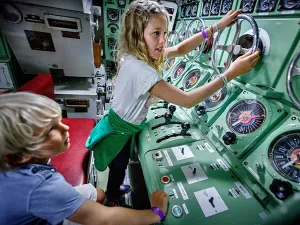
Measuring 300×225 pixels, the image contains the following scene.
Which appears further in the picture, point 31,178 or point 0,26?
point 0,26

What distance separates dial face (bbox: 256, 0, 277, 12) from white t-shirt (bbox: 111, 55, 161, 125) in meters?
1.18

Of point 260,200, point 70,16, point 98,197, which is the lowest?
point 98,197

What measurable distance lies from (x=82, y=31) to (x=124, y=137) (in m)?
1.54

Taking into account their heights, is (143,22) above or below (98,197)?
above

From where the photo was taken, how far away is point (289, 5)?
3.95 ft

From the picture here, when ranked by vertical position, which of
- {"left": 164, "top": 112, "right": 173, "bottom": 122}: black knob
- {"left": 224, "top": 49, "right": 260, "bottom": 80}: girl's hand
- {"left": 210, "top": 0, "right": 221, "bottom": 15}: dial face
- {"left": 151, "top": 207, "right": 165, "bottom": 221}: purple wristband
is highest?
{"left": 210, "top": 0, "right": 221, "bottom": 15}: dial face

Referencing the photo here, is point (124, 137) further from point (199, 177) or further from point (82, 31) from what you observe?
point (82, 31)

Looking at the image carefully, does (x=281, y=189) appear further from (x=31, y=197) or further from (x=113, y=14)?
(x=113, y=14)

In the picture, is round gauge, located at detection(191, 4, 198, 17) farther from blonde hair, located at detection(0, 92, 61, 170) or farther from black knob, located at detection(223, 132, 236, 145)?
blonde hair, located at detection(0, 92, 61, 170)

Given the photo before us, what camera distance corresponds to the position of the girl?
1089mm

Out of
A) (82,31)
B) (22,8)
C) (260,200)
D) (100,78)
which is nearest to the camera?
(260,200)

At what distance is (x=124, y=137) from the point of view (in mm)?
1506

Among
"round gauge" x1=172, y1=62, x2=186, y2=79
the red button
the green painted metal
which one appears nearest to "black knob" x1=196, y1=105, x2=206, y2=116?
the green painted metal

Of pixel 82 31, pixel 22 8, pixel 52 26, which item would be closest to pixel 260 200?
pixel 82 31
